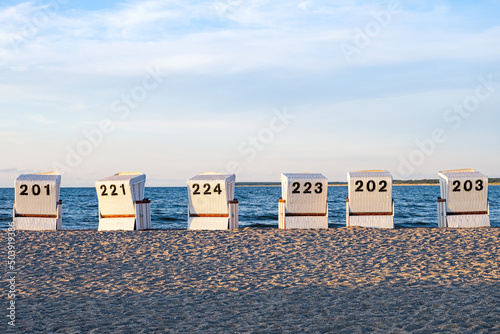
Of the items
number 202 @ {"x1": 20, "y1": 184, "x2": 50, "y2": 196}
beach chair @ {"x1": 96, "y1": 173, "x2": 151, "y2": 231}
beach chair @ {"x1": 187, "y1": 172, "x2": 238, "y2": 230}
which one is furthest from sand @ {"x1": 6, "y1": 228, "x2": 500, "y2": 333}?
number 202 @ {"x1": 20, "y1": 184, "x2": 50, "y2": 196}

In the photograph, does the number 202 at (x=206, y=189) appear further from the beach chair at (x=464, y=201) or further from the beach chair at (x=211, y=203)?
the beach chair at (x=464, y=201)

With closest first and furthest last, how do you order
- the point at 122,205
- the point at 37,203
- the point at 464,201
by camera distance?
the point at 122,205 → the point at 464,201 → the point at 37,203

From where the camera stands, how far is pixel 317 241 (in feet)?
43.5

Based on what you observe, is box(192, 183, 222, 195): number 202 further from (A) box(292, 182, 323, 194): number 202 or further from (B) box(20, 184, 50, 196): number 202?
(B) box(20, 184, 50, 196): number 202

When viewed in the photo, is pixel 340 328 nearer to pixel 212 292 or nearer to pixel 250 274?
pixel 212 292

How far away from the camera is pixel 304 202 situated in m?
15.7

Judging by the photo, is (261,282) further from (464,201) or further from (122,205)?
(464,201)

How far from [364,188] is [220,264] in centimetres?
669

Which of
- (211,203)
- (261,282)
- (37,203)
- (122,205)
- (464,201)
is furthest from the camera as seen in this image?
(37,203)

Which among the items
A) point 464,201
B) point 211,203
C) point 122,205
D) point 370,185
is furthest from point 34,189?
point 464,201

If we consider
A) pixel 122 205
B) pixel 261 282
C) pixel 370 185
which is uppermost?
pixel 370 185

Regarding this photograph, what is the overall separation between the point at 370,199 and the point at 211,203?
4983mm

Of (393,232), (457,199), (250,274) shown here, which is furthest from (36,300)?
(457,199)

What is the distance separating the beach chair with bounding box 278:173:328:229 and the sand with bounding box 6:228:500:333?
0.98 m
